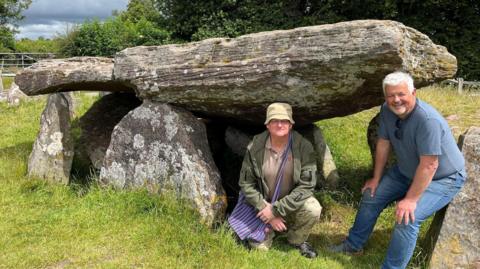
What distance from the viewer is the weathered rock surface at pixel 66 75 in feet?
21.6

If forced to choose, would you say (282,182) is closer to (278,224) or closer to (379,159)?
(278,224)

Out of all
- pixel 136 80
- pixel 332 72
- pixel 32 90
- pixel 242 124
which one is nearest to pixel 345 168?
pixel 242 124

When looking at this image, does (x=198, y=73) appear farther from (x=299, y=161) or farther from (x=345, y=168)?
(x=345, y=168)

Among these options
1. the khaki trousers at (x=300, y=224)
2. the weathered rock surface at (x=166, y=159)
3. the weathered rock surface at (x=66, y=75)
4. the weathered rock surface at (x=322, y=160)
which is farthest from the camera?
the weathered rock surface at (x=322, y=160)

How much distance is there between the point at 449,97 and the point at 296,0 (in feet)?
33.5

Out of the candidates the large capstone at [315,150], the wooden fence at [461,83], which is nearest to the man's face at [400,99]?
the large capstone at [315,150]

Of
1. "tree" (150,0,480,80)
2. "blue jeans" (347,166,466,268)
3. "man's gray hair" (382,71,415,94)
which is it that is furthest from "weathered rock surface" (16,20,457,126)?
"tree" (150,0,480,80)

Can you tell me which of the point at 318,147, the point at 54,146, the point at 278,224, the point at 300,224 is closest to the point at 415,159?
the point at 300,224

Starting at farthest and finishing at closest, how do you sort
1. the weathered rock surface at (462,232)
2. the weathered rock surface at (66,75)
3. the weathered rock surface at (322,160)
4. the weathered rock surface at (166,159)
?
the weathered rock surface at (322,160), the weathered rock surface at (66,75), the weathered rock surface at (166,159), the weathered rock surface at (462,232)

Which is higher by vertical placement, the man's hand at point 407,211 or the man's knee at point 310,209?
the man's hand at point 407,211

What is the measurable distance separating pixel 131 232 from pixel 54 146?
8.11 ft

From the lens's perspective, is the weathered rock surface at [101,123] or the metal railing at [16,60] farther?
the metal railing at [16,60]

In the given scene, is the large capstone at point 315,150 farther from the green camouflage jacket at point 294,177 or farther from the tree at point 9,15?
the tree at point 9,15

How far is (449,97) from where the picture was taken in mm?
10500
